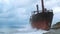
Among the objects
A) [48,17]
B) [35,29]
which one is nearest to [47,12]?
[48,17]

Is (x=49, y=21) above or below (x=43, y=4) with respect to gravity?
below

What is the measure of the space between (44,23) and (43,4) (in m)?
5.35

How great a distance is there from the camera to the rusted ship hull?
2613 inches

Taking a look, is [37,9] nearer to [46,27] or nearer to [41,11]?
[41,11]

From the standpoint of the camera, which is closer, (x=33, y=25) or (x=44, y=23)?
(x=44, y=23)

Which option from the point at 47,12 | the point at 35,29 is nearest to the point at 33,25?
the point at 35,29

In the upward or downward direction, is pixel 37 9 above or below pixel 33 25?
above

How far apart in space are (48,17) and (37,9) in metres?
3.61

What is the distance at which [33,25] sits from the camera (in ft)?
234

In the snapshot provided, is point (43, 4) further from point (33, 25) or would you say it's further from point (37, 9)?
point (33, 25)

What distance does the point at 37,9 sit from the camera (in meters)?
68.7

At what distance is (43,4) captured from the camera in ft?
224

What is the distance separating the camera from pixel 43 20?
220 feet

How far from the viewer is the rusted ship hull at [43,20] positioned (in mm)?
66375
